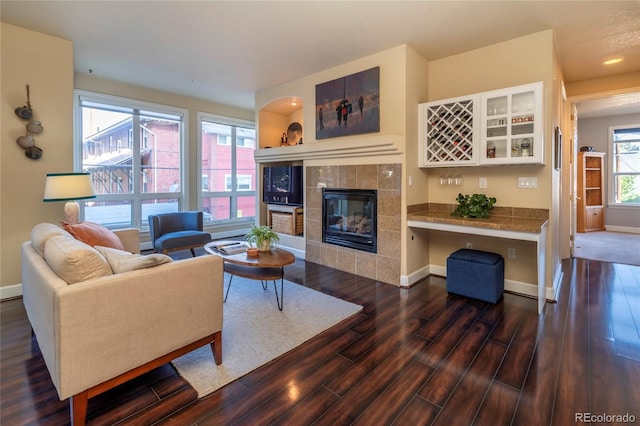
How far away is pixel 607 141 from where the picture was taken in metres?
7.22

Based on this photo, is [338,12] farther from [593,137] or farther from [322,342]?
[593,137]

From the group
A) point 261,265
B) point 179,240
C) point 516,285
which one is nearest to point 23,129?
point 179,240

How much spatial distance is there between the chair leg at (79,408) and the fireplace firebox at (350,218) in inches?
121

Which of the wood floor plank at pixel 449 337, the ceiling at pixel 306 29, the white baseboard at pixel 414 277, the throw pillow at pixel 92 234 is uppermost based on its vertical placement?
the ceiling at pixel 306 29

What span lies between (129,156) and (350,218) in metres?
4.03

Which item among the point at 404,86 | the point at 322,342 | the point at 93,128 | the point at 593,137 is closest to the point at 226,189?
the point at 93,128

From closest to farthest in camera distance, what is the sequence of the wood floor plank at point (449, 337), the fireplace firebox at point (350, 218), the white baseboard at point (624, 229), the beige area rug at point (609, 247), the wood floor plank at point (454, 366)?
the wood floor plank at point (454, 366), the wood floor plank at point (449, 337), the fireplace firebox at point (350, 218), the beige area rug at point (609, 247), the white baseboard at point (624, 229)

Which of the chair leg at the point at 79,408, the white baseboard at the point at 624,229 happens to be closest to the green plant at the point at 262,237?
the chair leg at the point at 79,408

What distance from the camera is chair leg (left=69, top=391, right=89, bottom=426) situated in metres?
1.50

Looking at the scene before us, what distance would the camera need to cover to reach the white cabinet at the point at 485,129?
2.99 m

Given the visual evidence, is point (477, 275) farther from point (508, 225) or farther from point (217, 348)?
point (217, 348)

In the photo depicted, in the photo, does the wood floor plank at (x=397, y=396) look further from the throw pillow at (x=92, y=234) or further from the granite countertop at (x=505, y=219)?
the throw pillow at (x=92, y=234)

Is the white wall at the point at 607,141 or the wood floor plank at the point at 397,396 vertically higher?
the white wall at the point at 607,141

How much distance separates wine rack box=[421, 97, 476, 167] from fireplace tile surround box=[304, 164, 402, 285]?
1.62 feet
